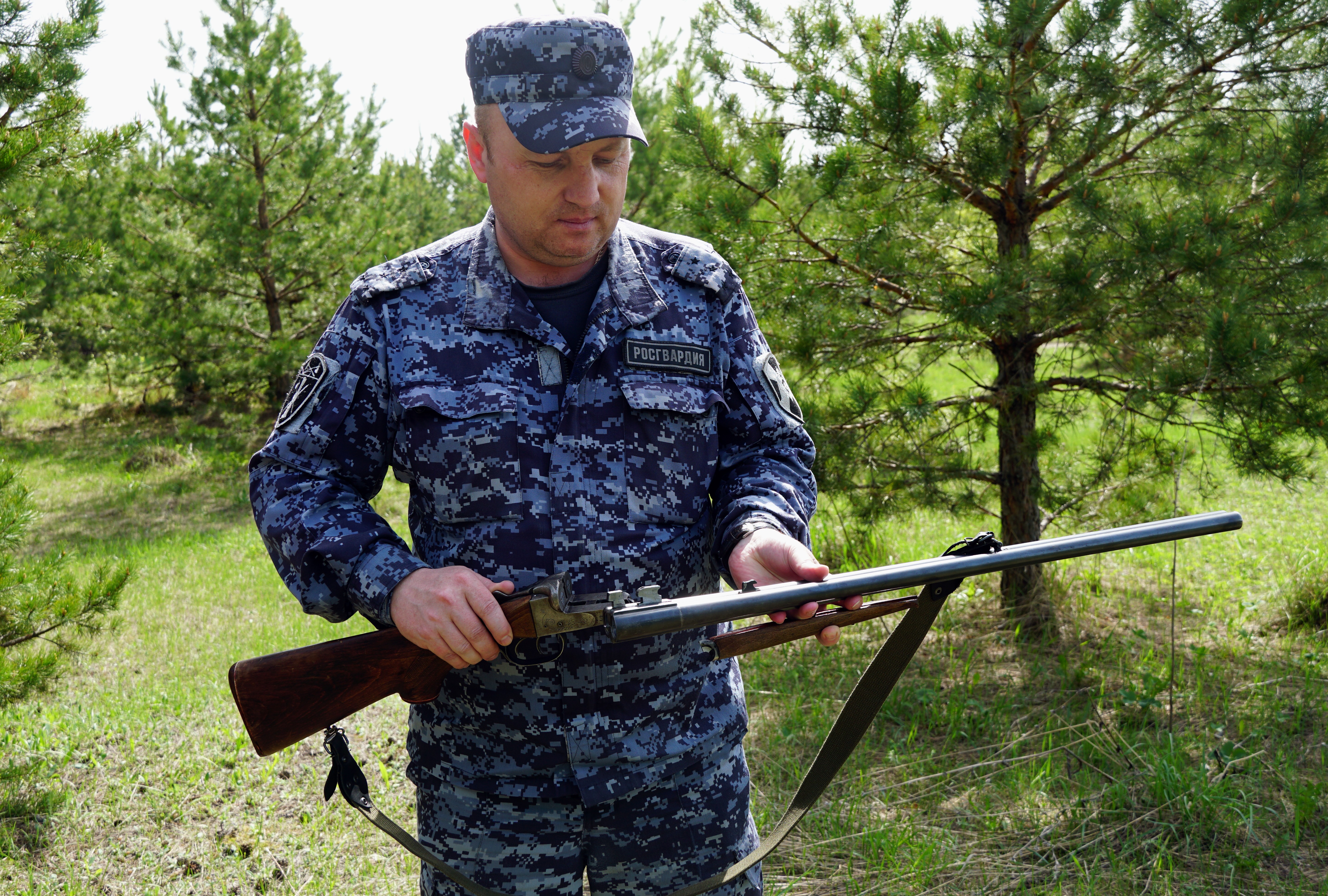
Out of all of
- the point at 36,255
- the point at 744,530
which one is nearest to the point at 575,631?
the point at 744,530

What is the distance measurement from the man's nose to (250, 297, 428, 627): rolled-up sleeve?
48 cm

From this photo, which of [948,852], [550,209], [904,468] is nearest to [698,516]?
[550,209]

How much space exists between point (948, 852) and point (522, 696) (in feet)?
6.86

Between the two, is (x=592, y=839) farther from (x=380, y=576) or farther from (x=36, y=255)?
(x=36, y=255)

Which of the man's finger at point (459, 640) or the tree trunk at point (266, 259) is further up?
the tree trunk at point (266, 259)

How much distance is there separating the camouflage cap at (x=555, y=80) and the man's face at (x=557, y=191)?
3cm

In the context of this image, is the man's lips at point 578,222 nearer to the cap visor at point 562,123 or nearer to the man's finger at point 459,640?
the cap visor at point 562,123

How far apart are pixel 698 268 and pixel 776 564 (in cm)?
71

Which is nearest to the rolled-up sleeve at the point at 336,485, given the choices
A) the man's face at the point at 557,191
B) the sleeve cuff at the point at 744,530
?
the man's face at the point at 557,191

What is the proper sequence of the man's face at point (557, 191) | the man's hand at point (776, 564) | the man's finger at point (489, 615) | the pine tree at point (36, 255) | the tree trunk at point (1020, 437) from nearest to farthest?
1. the man's finger at point (489, 615)
2. the man's hand at point (776, 564)
3. the man's face at point (557, 191)
4. the pine tree at point (36, 255)
5. the tree trunk at point (1020, 437)

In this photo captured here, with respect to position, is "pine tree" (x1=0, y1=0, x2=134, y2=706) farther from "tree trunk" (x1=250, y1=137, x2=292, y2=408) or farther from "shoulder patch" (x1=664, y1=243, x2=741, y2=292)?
"tree trunk" (x1=250, y1=137, x2=292, y2=408)

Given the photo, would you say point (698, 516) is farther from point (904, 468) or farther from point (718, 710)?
point (904, 468)

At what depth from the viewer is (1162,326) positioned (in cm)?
449

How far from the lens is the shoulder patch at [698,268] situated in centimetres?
223
